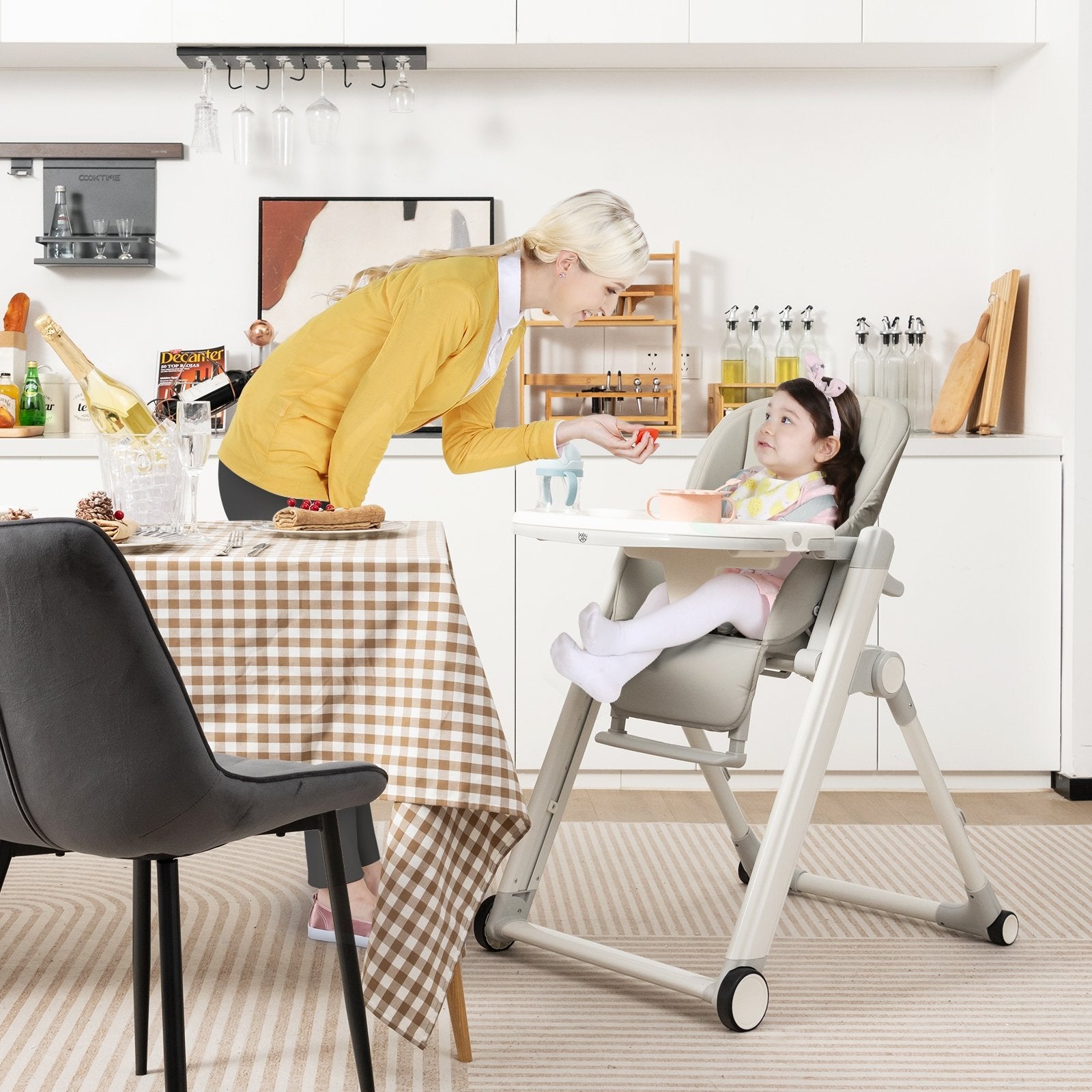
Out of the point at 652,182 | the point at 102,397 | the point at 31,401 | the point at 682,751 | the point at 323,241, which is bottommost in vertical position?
the point at 682,751

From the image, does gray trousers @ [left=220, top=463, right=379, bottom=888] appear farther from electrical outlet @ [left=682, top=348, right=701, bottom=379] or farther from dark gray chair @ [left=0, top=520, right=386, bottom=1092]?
electrical outlet @ [left=682, top=348, right=701, bottom=379]

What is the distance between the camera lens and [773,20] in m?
3.42

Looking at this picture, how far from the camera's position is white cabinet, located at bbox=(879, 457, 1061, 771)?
3.33 meters

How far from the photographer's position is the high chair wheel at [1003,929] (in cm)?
219

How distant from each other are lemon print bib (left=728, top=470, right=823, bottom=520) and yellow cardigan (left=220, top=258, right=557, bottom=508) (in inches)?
15.1

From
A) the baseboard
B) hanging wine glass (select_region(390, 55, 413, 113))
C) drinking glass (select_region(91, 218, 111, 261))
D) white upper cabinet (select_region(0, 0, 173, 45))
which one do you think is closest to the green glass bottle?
drinking glass (select_region(91, 218, 111, 261))

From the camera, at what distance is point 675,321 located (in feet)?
11.9

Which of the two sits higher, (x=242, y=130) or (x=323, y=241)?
(x=242, y=130)

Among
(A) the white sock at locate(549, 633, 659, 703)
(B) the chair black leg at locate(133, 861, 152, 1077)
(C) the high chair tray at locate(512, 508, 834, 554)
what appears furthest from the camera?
(A) the white sock at locate(549, 633, 659, 703)

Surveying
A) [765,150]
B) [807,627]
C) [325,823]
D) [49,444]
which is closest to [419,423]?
[807,627]

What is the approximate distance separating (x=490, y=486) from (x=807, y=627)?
1.44 m

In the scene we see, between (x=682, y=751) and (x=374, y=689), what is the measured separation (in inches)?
21.7

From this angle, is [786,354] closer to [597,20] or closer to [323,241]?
[597,20]

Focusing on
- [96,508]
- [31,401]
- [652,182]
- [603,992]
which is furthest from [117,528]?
[652,182]
